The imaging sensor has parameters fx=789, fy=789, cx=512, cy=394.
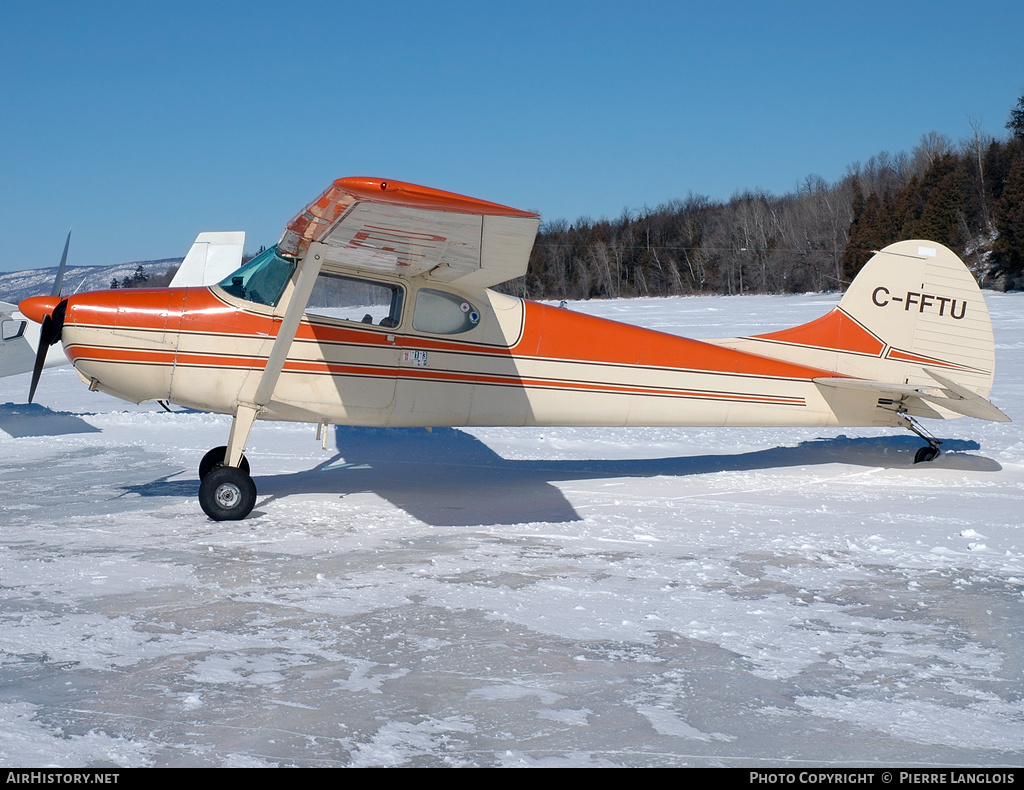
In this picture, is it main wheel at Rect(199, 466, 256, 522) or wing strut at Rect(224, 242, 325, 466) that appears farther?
main wheel at Rect(199, 466, 256, 522)

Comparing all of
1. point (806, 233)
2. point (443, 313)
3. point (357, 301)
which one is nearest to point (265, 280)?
point (357, 301)

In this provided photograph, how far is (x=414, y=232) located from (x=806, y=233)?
7534cm

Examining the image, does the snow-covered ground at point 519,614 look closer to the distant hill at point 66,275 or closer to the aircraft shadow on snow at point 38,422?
the aircraft shadow on snow at point 38,422

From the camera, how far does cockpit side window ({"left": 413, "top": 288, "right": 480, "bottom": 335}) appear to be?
6711 mm

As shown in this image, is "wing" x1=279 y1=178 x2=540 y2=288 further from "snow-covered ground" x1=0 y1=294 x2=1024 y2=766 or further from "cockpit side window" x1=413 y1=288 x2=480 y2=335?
"snow-covered ground" x1=0 y1=294 x2=1024 y2=766

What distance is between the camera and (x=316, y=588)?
448cm

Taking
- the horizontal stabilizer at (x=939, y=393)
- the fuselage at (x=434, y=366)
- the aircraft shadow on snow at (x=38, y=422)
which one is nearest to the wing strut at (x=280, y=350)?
the fuselage at (x=434, y=366)

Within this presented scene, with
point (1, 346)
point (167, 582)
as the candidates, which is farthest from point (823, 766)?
point (1, 346)

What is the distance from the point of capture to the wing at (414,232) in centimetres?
470

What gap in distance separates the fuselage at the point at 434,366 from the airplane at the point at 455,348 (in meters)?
0.01

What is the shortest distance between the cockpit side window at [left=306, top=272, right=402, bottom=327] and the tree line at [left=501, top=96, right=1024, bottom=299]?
4101cm

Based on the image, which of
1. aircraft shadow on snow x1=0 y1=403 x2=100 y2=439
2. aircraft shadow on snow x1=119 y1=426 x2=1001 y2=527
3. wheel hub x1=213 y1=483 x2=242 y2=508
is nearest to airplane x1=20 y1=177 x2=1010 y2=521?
wheel hub x1=213 y1=483 x2=242 y2=508

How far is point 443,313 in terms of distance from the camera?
6805 millimetres

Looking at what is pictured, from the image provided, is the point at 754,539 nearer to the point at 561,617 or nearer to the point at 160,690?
the point at 561,617
